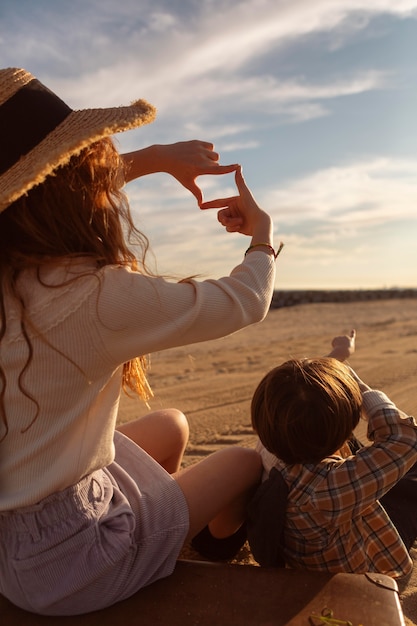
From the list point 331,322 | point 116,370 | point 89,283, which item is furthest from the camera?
point 331,322

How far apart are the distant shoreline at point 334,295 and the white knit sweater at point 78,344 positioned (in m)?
18.7

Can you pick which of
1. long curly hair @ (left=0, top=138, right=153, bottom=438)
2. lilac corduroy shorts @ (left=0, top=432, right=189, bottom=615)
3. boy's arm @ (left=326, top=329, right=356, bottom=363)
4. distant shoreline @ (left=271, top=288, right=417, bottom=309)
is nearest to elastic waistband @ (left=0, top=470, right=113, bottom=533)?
lilac corduroy shorts @ (left=0, top=432, right=189, bottom=615)

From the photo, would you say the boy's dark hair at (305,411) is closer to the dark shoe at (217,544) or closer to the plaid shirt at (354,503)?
the plaid shirt at (354,503)

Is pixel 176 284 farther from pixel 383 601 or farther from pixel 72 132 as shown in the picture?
pixel 383 601

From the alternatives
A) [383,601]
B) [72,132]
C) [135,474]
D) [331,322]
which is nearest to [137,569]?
[135,474]

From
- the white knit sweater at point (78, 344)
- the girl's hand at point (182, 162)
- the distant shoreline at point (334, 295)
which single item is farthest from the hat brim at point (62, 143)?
the distant shoreline at point (334, 295)

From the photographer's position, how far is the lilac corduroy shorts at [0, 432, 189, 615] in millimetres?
1745

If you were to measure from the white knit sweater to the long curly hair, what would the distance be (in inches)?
1.2

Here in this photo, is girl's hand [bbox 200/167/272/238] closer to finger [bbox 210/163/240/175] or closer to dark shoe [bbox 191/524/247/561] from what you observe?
finger [bbox 210/163/240/175]

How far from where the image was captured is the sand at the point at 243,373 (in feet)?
13.9

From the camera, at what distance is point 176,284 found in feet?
5.57

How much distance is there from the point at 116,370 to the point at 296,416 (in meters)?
0.59

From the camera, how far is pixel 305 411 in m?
2.01

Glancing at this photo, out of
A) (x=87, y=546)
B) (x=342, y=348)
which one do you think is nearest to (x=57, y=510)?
(x=87, y=546)
